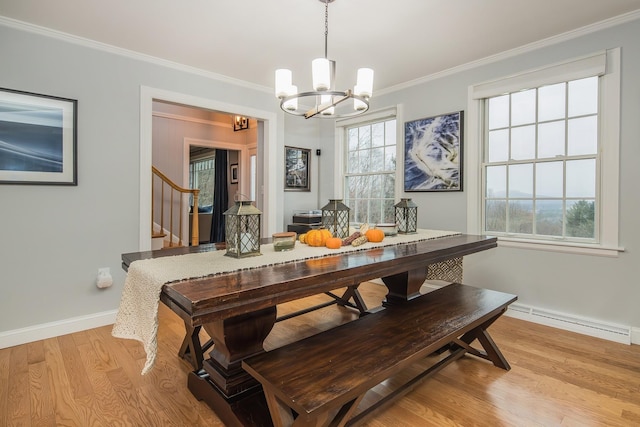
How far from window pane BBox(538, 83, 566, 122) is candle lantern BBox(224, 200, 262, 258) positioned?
9.33 feet

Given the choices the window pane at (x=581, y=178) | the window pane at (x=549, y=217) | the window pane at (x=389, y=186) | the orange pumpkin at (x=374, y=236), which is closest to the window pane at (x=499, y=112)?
the window pane at (x=581, y=178)

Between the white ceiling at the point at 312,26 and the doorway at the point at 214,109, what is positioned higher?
the white ceiling at the point at 312,26

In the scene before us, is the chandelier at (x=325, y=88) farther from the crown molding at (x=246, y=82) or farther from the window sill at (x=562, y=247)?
the window sill at (x=562, y=247)

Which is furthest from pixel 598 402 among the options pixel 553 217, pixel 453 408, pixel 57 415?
pixel 57 415

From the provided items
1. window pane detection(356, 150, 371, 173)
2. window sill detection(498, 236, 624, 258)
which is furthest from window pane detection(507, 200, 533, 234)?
window pane detection(356, 150, 371, 173)

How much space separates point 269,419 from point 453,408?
98 centimetres

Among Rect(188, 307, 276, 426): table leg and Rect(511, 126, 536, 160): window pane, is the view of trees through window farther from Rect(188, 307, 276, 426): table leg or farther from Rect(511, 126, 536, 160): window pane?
Rect(188, 307, 276, 426): table leg

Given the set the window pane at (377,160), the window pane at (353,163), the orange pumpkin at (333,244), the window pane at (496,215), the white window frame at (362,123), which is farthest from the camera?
the window pane at (353,163)

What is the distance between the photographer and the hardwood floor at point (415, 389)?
5.48 ft

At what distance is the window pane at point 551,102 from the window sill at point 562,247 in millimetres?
1113

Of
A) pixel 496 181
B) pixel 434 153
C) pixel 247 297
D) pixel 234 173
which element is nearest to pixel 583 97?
pixel 496 181

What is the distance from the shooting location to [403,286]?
222 centimetres

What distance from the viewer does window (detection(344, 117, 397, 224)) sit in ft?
13.7

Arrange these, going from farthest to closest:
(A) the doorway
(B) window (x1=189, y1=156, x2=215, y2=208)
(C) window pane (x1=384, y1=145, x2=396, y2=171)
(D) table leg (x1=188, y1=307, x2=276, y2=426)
Answer: (B) window (x1=189, y1=156, x2=215, y2=208) < (C) window pane (x1=384, y1=145, x2=396, y2=171) < (A) the doorway < (D) table leg (x1=188, y1=307, x2=276, y2=426)
